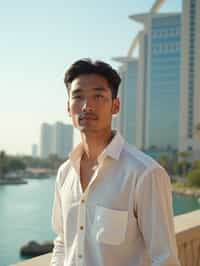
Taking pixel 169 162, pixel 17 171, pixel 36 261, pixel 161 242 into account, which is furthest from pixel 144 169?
pixel 17 171

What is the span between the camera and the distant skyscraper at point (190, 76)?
47.2 meters

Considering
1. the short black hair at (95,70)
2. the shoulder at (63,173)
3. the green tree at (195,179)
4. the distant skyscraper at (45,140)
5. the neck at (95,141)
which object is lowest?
the distant skyscraper at (45,140)

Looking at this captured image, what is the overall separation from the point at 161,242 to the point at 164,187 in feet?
0.38

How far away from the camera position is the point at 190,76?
47969 millimetres

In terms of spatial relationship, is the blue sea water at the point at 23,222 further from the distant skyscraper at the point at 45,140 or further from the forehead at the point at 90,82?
the distant skyscraper at the point at 45,140

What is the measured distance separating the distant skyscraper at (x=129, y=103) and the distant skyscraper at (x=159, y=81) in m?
3.72

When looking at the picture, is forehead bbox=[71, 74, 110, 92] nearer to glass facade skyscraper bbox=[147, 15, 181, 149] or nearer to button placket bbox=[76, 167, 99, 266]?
button placket bbox=[76, 167, 99, 266]

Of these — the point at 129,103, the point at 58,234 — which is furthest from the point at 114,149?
the point at 129,103

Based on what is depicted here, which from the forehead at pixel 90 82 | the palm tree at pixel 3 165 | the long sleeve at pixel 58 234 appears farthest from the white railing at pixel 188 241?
the palm tree at pixel 3 165

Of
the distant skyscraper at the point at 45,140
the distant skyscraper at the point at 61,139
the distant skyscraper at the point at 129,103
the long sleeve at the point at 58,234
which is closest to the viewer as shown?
the long sleeve at the point at 58,234

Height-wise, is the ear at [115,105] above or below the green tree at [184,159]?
above

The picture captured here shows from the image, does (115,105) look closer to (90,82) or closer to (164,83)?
(90,82)

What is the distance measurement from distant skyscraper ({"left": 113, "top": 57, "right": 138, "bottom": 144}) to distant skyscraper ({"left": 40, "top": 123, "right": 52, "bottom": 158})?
1347 inches

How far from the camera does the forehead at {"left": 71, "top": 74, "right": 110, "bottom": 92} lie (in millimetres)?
1021
